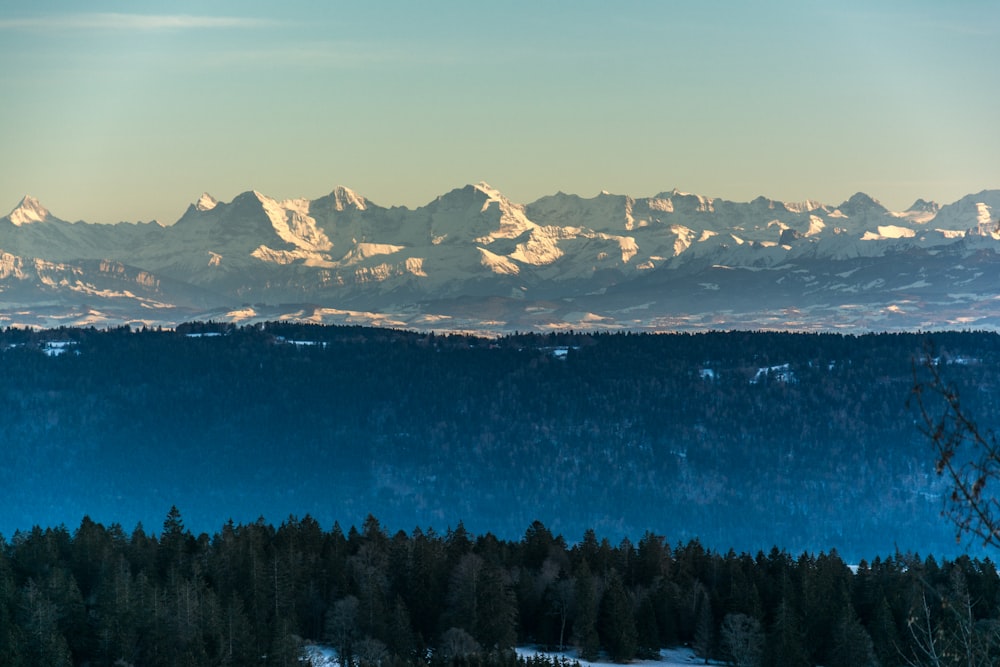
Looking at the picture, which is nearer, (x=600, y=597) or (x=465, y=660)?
(x=465, y=660)

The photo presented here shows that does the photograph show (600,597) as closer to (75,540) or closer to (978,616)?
(978,616)

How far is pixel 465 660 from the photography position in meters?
142

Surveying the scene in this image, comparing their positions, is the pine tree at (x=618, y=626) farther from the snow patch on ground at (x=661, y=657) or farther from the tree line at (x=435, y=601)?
the snow patch on ground at (x=661, y=657)

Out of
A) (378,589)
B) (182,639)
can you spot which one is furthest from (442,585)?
(182,639)

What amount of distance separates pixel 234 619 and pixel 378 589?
19745 millimetres

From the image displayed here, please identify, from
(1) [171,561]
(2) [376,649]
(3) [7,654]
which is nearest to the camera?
(3) [7,654]

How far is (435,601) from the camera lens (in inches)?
6594

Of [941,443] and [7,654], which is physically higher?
[941,443]

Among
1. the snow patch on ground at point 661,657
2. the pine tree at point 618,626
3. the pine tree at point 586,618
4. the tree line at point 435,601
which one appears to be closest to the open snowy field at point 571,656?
the snow patch on ground at point 661,657

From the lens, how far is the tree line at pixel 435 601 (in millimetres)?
144250

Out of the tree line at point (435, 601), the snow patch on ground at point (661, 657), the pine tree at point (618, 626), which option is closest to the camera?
the tree line at point (435, 601)

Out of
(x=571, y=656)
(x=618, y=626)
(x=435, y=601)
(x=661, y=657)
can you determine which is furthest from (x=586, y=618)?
(x=435, y=601)

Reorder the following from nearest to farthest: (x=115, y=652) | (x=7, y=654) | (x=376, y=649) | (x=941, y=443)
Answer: (x=941, y=443), (x=7, y=654), (x=115, y=652), (x=376, y=649)

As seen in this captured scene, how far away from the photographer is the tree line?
144 m
